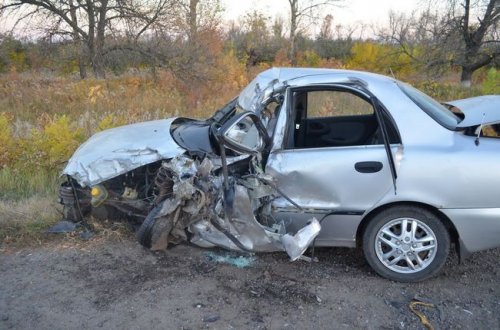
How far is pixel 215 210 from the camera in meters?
3.84

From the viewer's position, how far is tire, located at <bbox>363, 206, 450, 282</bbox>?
354cm

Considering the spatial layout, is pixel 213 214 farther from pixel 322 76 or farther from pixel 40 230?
pixel 40 230

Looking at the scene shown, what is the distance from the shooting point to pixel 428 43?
80.9 ft

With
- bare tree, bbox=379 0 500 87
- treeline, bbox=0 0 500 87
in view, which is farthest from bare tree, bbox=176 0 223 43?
bare tree, bbox=379 0 500 87

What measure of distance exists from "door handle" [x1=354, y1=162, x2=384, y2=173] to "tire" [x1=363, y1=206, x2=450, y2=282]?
35 cm

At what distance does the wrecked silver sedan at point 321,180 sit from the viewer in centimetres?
344

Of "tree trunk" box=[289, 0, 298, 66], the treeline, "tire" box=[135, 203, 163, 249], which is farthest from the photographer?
"tree trunk" box=[289, 0, 298, 66]

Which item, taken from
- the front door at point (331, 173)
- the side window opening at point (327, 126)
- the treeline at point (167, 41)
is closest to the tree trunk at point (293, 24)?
the treeline at point (167, 41)

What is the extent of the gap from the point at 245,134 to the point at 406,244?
1595 millimetres

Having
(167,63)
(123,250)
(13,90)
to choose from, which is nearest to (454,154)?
(123,250)

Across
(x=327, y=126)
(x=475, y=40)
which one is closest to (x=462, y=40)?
(x=475, y=40)

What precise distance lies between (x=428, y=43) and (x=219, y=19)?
42.0 ft

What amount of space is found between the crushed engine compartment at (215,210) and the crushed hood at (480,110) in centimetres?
144

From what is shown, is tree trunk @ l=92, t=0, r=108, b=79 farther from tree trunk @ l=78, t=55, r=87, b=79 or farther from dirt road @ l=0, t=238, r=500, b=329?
dirt road @ l=0, t=238, r=500, b=329
